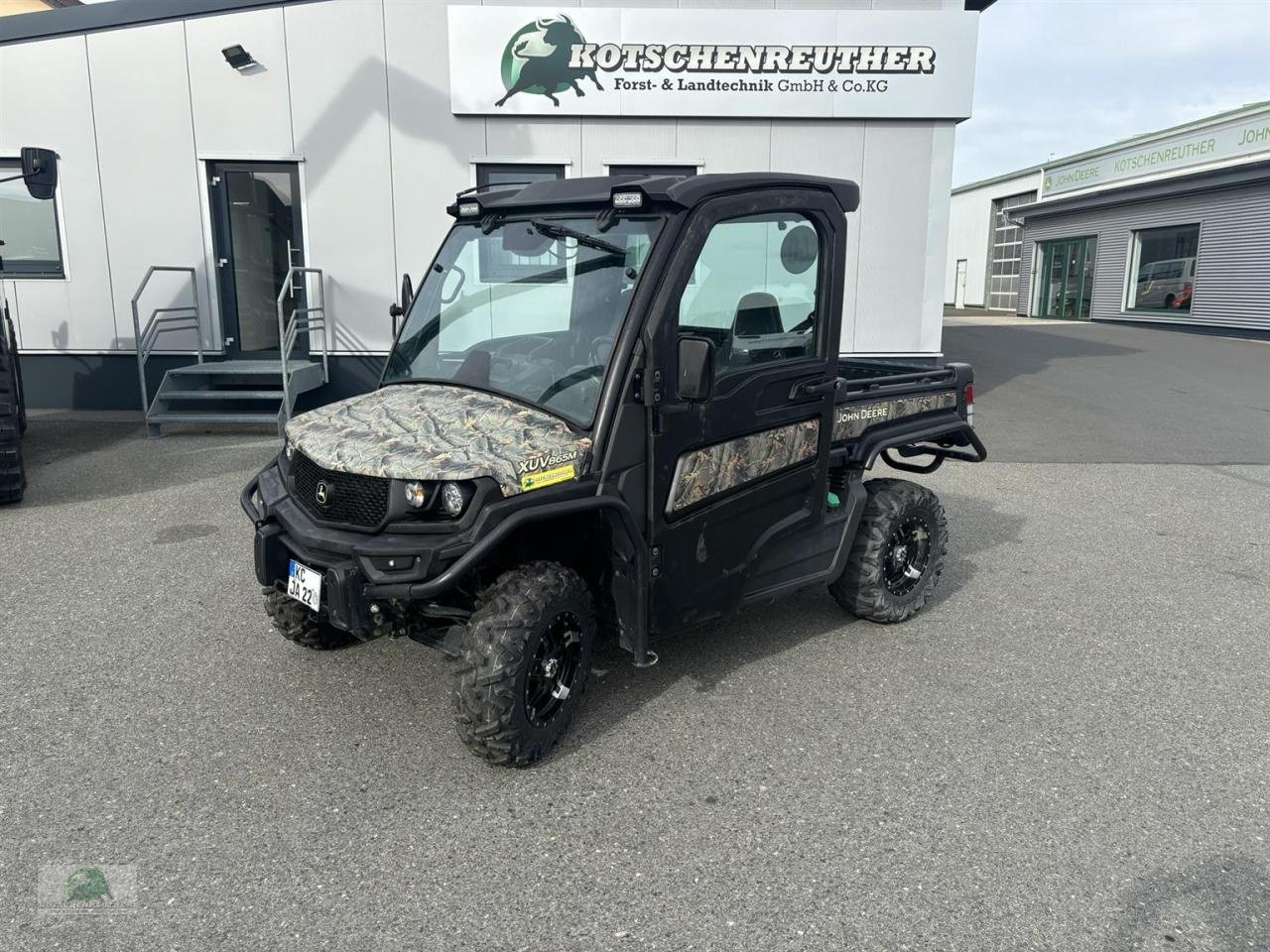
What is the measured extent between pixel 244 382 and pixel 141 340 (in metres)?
1.15

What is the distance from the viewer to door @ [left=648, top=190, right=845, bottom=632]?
353 cm

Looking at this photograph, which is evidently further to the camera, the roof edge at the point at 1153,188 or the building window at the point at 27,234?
the roof edge at the point at 1153,188

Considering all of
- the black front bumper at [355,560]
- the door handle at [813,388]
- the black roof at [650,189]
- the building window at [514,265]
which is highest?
the black roof at [650,189]

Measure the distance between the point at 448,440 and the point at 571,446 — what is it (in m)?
0.43

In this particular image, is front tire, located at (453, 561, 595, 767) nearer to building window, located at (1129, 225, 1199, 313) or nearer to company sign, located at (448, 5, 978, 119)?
company sign, located at (448, 5, 978, 119)

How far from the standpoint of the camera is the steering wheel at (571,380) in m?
3.46

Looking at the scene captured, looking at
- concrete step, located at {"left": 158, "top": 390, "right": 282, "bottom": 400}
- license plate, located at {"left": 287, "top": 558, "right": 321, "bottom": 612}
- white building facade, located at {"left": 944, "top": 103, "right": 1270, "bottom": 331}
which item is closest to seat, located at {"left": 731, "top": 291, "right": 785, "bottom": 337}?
license plate, located at {"left": 287, "top": 558, "right": 321, "bottom": 612}

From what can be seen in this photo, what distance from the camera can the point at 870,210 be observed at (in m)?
10.9

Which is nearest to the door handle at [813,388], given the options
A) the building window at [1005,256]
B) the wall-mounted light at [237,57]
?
the wall-mounted light at [237,57]

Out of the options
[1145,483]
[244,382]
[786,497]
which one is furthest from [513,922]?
[244,382]

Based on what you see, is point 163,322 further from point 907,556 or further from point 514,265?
point 907,556

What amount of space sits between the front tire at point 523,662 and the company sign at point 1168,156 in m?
25.0

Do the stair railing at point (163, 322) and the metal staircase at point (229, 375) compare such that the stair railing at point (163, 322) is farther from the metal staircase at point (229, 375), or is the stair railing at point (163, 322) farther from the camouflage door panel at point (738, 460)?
the camouflage door panel at point (738, 460)

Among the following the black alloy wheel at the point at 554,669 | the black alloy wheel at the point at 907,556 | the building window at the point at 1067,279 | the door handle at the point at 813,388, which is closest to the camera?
the black alloy wheel at the point at 554,669
